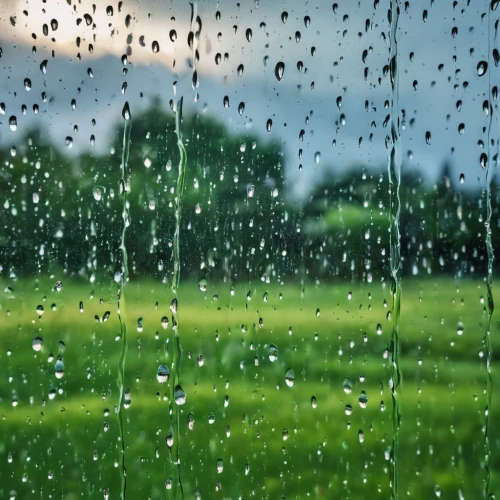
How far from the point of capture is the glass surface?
5.71 ft

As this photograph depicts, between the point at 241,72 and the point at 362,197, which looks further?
the point at 362,197

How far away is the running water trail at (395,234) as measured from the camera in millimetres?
1793

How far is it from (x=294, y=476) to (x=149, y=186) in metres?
1.00

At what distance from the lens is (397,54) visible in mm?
1800

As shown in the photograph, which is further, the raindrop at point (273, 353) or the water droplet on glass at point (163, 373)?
the raindrop at point (273, 353)

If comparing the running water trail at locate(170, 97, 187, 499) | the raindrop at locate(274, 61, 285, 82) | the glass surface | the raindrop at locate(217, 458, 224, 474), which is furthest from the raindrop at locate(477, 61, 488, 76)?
the raindrop at locate(217, 458, 224, 474)

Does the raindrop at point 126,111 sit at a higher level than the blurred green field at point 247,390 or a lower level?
higher

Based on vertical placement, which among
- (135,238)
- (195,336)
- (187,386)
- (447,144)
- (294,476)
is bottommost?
(294,476)

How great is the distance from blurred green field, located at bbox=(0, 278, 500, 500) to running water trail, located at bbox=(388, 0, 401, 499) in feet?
0.09

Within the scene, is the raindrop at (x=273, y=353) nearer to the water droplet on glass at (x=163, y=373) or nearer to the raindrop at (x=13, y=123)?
the water droplet on glass at (x=163, y=373)

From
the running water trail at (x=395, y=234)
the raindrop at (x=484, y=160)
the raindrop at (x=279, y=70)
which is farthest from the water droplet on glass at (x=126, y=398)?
the raindrop at (x=484, y=160)

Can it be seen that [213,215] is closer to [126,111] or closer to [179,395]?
[126,111]

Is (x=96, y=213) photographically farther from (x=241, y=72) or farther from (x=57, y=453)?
(x=57, y=453)

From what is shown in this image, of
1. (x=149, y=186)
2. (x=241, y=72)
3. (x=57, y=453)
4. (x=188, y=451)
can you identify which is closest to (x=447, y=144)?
(x=241, y=72)
